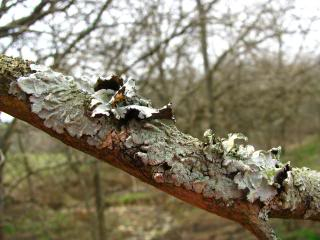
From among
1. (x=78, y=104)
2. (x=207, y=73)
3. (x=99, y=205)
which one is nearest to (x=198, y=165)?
(x=78, y=104)

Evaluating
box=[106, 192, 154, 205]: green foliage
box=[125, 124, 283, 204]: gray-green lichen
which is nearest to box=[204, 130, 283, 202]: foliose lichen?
box=[125, 124, 283, 204]: gray-green lichen

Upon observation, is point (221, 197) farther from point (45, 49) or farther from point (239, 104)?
point (239, 104)

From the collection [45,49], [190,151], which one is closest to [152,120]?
[190,151]

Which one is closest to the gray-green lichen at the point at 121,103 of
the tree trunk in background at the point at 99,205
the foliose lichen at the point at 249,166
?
the foliose lichen at the point at 249,166

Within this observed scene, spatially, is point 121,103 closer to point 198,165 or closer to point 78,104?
point 78,104

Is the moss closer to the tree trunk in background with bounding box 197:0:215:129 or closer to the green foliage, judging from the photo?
the tree trunk in background with bounding box 197:0:215:129

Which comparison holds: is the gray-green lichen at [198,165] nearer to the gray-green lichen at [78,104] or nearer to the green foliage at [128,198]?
the gray-green lichen at [78,104]

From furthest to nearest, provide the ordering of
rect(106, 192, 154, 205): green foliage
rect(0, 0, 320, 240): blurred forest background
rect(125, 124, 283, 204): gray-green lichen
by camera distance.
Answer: rect(106, 192, 154, 205): green foliage < rect(0, 0, 320, 240): blurred forest background < rect(125, 124, 283, 204): gray-green lichen

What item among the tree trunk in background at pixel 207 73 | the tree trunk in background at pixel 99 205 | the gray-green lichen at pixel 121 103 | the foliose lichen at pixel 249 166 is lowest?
the foliose lichen at pixel 249 166
